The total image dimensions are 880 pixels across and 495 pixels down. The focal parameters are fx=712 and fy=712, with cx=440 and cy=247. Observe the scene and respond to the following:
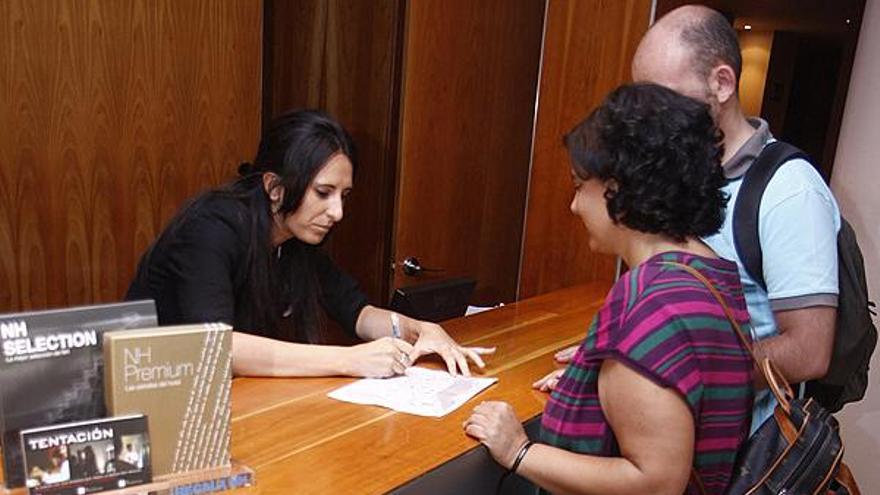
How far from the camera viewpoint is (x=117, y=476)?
3.25 ft

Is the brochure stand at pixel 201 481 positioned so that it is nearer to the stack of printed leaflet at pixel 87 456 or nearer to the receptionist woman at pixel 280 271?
the stack of printed leaflet at pixel 87 456

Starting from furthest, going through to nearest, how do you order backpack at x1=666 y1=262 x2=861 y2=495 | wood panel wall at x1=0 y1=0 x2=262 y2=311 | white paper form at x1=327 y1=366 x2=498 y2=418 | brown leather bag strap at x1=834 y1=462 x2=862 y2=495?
1. wood panel wall at x1=0 y1=0 x2=262 y2=311
2. white paper form at x1=327 y1=366 x2=498 y2=418
3. brown leather bag strap at x1=834 y1=462 x2=862 y2=495
4. backpack at x1=666 y1=262 x2=861 y2=495

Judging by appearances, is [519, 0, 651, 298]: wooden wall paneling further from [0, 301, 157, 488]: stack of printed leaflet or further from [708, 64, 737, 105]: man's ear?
[0, 301, 157, 488]: stack of printed leaflet

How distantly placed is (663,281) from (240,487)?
70cm

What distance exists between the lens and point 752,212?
1439 millimetres

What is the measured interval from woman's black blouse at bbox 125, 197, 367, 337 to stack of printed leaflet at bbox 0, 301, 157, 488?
49cm

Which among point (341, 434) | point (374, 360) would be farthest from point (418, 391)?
point (341, 434)

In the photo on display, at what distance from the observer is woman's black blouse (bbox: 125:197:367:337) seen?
1532 millimetres

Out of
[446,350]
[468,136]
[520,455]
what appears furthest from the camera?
[468,136]

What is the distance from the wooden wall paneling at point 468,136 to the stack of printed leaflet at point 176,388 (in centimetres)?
167

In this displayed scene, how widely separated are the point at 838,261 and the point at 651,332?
0.71 meters

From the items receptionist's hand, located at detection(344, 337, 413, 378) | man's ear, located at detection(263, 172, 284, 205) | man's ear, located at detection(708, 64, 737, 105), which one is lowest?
receptionist's hand, located at detection(344, 337, 413, 378)

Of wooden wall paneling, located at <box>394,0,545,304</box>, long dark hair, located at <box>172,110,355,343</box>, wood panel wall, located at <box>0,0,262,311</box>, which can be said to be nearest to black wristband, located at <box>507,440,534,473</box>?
long dark hair, located at <box>172,110,355,343</box>

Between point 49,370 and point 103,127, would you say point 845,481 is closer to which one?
point 49,370
